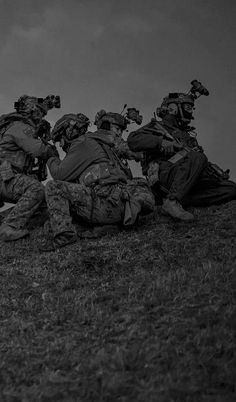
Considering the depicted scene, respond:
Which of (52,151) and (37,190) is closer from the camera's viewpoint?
(37,190)

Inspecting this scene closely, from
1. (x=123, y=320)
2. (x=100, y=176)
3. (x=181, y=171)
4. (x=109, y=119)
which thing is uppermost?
(x=109, y=119)

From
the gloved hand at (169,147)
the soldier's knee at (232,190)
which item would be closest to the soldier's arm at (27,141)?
the gloved hand at (169,147)

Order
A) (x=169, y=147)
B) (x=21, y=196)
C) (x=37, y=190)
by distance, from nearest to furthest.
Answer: (x=37, y=190) < (x=21, y=196) < (x=169, y=147)

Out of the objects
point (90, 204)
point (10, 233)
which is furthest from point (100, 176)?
point (10, 233)

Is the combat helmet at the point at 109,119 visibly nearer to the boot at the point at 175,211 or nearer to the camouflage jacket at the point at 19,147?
the camouflage jacket at the point at 19,147

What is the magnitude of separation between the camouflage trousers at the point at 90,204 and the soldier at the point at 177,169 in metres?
0.93

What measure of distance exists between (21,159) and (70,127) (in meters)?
1.25

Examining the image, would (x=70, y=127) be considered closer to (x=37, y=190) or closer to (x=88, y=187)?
(x=37, y=190)

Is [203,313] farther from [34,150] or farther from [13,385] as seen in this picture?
[34,150]

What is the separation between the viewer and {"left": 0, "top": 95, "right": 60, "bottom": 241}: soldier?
10555 mm

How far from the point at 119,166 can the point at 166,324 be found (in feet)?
18.6

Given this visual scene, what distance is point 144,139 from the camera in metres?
11.8

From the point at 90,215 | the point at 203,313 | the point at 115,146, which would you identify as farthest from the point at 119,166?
the point at 203,313

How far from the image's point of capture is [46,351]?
5.63m
